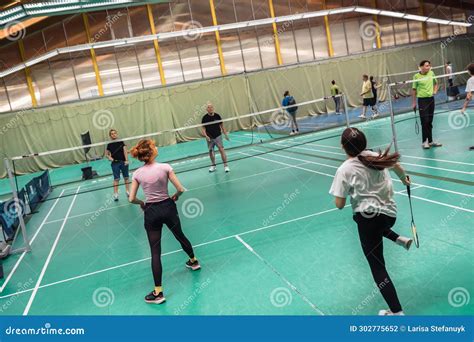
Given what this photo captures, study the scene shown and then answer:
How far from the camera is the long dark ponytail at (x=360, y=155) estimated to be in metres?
3.66

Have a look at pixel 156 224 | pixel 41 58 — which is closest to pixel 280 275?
pixel 156 224

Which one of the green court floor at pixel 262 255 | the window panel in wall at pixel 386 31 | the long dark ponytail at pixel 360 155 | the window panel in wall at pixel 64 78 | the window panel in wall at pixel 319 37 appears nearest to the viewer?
the long dark ponytail at pixel 360 155

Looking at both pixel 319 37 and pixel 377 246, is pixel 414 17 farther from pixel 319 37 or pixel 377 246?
pixel 377 246

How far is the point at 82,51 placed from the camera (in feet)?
80.1

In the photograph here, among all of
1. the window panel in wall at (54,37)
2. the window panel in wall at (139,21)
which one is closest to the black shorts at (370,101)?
the window panel in wall at (139,21)

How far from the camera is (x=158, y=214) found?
17.1 feet

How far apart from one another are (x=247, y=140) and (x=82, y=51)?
1142 cm

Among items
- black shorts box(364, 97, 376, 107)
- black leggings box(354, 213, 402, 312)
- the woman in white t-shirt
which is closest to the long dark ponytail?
the woman in white t-shirt

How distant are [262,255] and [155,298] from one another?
172 centimetres

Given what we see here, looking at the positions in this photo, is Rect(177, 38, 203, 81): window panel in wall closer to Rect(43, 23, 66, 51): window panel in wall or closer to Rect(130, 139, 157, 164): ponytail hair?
Rect(43, 23, 66, 51): window panel in wall

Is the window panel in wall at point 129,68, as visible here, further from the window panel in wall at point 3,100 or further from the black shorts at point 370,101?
the black shorts at point 370,101

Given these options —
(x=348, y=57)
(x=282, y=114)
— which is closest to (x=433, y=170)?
(x=282, y=114)

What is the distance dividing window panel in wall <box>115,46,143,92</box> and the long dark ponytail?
23.1m

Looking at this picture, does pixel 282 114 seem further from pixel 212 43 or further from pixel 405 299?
pixel 405 299
